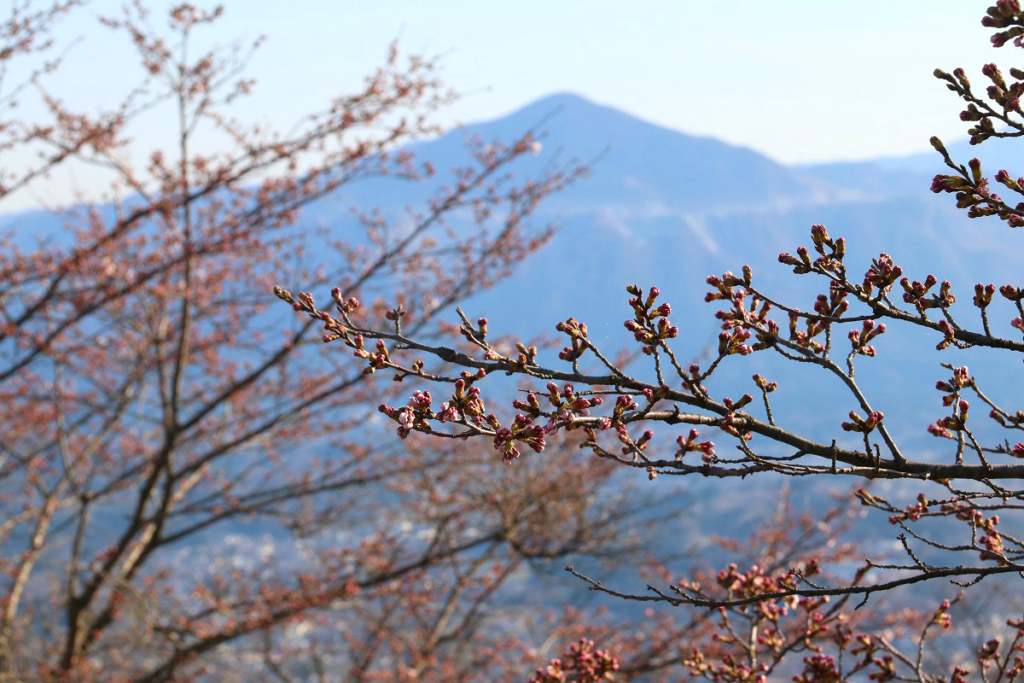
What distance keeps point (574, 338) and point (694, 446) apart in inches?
14.1

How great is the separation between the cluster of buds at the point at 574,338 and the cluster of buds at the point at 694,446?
31cm

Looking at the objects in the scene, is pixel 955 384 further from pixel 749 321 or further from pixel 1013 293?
pixel 749 321

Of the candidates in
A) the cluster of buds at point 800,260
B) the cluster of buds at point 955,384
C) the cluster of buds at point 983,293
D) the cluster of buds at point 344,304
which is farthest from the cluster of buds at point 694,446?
the cluster of buds at point 344,304

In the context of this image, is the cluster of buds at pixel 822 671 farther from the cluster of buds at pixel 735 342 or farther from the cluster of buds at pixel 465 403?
the cluster of buds at pixel 465 403

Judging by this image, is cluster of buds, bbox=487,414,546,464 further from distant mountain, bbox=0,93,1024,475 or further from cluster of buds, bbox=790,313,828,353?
distant mountain, bbox=0,93,1024,475

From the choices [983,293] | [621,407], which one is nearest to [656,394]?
[621,407]

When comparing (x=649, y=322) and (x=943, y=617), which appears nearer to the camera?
(x=649, y=322)

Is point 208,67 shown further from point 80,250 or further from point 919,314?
point 919,314

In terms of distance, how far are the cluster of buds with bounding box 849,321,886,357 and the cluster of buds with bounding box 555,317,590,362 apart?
0.66 m

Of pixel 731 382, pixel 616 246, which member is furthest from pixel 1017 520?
pixel 616 246

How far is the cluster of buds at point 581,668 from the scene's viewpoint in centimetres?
264

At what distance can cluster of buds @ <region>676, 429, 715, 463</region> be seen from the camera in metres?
1.87

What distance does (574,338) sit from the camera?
186 centimetres

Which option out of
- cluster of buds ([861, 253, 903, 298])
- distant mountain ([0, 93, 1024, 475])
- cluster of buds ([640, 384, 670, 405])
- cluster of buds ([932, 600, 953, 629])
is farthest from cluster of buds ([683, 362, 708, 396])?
distant mountain ([0, 93, 1024, 475])
